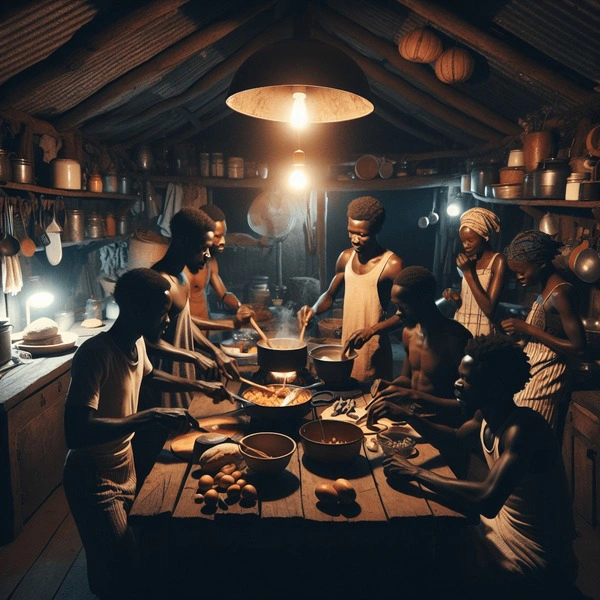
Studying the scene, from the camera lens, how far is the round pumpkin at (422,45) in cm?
564

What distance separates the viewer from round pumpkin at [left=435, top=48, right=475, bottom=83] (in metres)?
5.65

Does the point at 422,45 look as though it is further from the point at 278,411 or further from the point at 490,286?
the point at 278,411

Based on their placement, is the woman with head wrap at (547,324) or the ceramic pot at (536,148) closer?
the woman with head wrap at (547,324)

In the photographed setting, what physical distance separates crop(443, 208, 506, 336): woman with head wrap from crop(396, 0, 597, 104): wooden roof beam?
141cm

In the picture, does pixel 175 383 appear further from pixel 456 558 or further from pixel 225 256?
pixel 225 256

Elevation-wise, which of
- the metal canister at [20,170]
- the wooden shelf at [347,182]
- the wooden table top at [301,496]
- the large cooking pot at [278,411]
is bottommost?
the wooden table top at [301,496]

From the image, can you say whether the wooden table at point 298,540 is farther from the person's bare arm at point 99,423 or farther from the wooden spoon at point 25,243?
the wooden spoon at point 25,243

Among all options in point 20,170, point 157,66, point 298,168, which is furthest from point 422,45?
point 20,170

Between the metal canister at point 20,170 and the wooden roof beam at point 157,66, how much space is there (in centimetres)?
124

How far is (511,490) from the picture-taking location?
7.72 ft

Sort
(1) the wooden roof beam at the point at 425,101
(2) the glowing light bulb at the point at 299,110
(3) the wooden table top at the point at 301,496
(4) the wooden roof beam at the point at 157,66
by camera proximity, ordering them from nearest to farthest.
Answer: (3) the wooden table top at the point at 301,496, (2) the glowing light bulb at the point at 299,110, (4) the wooden roof beam at the point at 157,66, (1) the wooden roof beam at the point at 425,101

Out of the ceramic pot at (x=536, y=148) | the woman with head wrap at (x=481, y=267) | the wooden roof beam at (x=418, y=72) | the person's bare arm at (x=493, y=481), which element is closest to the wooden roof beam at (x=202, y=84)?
the wooden roof beam at (x=418, y=72)

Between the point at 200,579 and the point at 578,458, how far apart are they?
3.61 meters

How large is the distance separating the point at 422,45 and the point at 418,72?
4.09 feet
